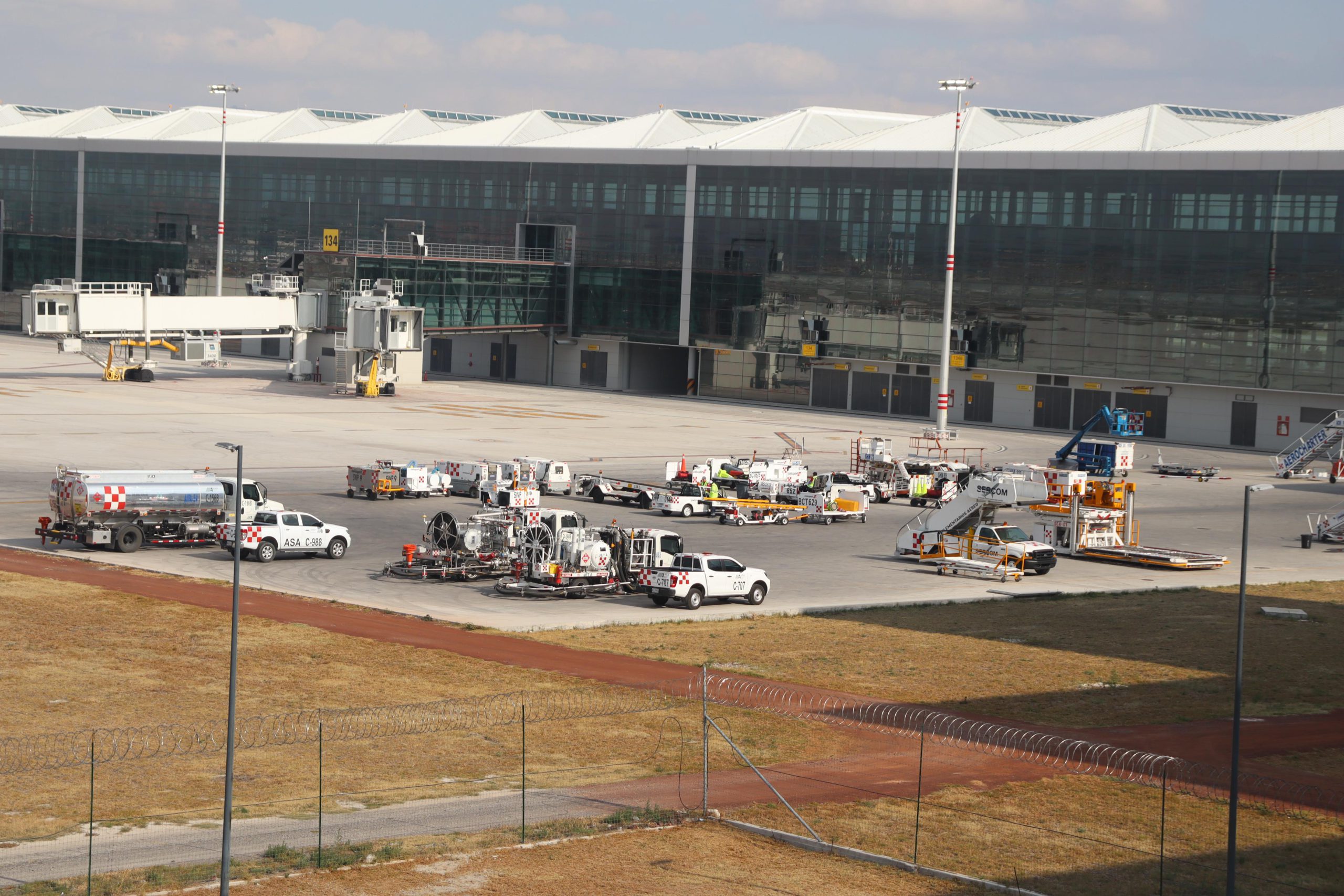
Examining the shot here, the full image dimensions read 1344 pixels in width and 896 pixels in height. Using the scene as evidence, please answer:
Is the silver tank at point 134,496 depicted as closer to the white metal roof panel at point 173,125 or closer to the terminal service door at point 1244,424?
the terminal service door at point 1244,424

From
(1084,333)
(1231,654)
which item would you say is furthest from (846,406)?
(1231,654)

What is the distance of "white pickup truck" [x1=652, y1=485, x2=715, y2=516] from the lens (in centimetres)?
7362

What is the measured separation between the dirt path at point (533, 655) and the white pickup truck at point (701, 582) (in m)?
8.10

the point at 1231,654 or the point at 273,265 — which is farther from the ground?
the point at 273,265

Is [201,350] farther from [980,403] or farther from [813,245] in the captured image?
[980,403]

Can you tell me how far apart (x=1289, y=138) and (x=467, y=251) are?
7459 cm

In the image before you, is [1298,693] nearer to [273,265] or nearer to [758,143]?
[758,143]

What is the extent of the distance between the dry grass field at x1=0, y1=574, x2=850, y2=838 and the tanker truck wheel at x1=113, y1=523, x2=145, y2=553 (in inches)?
378

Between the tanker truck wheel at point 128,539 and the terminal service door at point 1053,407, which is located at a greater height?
the terminal service door at point 1053,407

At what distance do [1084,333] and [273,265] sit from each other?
278ft

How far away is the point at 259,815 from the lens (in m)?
29.2

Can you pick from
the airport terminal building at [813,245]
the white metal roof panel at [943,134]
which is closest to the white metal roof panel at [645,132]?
the airport terminal building at [813,245]

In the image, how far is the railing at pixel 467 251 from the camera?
14962 cm

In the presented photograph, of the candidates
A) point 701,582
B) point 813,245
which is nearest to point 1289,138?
point 813,245
